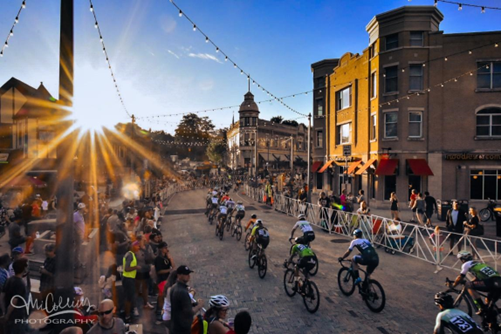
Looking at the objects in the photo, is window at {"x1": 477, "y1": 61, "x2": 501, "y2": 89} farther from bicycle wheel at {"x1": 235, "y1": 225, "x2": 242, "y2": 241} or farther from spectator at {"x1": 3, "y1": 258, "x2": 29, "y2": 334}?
spectator at {"x1": 3, "y1": 258, "x2": 29, "y2": 334}

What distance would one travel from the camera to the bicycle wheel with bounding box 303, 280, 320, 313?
6820 mm

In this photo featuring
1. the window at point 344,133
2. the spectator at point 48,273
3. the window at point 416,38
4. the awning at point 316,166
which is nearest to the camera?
the spectator at point 48,273

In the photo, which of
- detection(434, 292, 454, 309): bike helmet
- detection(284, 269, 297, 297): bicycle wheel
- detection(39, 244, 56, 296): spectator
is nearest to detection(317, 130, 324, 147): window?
detection(284, 269, 297, 297): bicycle wheel

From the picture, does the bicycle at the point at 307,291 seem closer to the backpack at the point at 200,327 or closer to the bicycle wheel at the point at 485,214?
the backpack at the point at 200,327

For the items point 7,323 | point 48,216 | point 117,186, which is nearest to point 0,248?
point 48,216

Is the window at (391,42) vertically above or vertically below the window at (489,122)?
above

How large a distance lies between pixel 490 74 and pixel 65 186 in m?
25.1

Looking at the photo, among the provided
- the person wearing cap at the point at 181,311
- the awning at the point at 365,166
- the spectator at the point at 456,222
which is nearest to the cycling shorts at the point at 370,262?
the person wearing cap at the point at 181,311

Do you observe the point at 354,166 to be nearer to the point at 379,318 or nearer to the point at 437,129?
the point at 437,129

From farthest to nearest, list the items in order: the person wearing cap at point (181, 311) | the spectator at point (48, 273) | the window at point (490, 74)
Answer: the window at point (490, 74)
the spectator at point (48, 273)
the person wearing cap at point (181, 311)

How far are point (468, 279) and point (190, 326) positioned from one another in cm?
557

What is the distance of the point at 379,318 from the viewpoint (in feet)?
21.4

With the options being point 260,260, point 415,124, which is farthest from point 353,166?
point 260,260

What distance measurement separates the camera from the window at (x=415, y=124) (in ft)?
69.3
